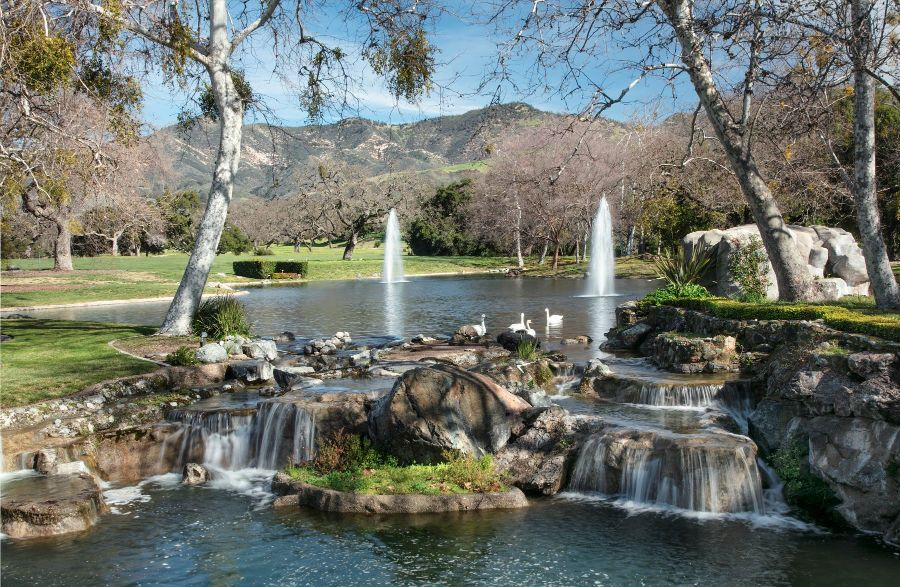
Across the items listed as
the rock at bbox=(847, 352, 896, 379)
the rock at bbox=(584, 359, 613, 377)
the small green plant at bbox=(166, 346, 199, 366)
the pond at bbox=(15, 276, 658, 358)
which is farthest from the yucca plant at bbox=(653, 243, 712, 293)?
the small green plant at bbox=(166, 346, 199, 366)

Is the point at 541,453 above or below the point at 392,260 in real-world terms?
below

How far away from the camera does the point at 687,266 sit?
2198 cm

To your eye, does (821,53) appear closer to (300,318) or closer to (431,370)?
(431,370)

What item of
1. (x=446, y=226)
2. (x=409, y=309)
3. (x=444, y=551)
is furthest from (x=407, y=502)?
(x=446, y=226)

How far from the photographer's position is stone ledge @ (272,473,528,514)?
982 centimetres

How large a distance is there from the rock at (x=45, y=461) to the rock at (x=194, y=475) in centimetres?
185

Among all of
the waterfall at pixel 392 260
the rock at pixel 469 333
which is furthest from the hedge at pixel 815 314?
the waterfall at pixel 392 260

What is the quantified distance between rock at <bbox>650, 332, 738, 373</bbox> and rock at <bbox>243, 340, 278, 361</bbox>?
9.29 metres

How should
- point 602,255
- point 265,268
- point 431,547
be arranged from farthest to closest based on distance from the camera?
1. point 265,268
2. point 602,255
3. point 431,547

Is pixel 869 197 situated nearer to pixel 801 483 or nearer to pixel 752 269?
pixel 752 269

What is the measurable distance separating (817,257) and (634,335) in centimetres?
608

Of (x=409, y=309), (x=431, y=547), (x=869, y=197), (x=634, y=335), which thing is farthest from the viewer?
(x=409, y=309)

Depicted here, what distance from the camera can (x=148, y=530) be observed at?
929 centimetres

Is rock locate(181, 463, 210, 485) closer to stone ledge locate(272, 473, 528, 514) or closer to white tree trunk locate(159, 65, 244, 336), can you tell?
stone ledge locate(272, 473, 528, 514)
